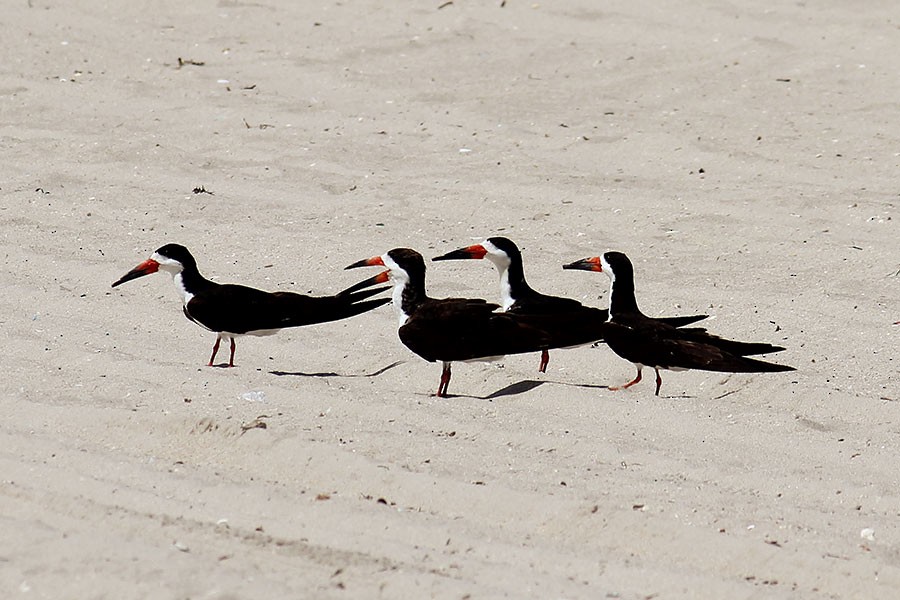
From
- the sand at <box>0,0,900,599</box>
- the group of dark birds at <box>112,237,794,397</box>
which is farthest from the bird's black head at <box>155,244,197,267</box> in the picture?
the sand at <box>0,0,900,599</box>

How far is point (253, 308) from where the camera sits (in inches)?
306

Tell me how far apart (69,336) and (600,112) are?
5573 mm

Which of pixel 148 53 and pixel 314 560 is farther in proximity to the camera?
pixel 148 53

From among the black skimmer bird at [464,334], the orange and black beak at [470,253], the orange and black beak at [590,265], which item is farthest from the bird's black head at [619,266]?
the orange and black beak at [470,253]

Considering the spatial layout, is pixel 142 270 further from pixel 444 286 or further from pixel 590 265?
pixel 590 265

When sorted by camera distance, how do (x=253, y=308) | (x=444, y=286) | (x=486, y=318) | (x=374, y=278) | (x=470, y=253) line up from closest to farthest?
1. (x=486, y=318)
2. (x=253, y=308)
3. (x=374, y=278)
4. (x=470, y=253)
5. (x=444, y=286)

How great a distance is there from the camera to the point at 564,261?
931cm

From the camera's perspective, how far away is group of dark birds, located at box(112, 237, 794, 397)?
730 cm

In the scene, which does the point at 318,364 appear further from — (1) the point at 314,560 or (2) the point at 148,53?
(2) the point at 148,53

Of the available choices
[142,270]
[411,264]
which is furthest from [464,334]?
[142,270]

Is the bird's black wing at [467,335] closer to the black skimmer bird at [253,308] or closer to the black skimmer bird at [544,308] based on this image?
the black skimmer bird at [544,308]

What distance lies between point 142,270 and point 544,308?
88.7 inches

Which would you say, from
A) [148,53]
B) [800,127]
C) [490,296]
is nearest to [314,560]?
[490,296]

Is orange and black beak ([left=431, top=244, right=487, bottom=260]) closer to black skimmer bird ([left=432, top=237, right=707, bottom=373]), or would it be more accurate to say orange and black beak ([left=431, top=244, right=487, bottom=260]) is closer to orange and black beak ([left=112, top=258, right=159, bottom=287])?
black skimmer bird ([left=432, top=237, right=707, bottom=373])
